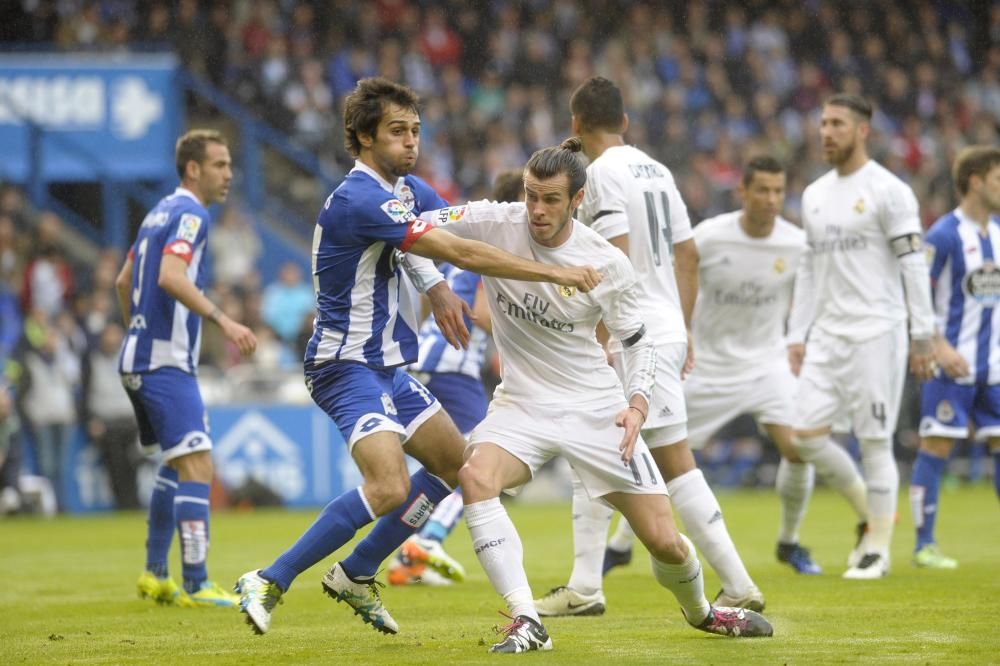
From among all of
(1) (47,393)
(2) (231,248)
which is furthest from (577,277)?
(2) (231,248)

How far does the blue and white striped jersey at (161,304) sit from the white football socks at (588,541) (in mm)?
2475

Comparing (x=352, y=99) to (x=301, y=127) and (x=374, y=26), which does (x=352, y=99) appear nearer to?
(x=301, y=127)

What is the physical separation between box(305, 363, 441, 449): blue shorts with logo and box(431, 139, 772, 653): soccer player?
0.47m

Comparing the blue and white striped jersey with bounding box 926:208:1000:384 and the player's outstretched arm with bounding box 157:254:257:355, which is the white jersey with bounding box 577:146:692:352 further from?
the blue and white striped jersey with bounding box 926:208:1000:384

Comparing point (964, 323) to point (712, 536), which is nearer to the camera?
point (712, 536)

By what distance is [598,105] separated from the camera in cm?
755

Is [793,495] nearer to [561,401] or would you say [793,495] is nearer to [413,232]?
[561,401]

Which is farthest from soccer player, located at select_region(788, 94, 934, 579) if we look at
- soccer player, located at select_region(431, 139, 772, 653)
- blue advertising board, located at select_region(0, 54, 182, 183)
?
blue advertising board, located at select_region(0, 54, 182, 183)

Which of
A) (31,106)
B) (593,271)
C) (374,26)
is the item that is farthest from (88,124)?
(593,271)

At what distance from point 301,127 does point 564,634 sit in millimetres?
15546

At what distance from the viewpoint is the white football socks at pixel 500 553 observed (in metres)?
6.00

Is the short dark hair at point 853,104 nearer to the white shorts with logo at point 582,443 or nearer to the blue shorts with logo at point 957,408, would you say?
the blue shorts with logo at point 957,408

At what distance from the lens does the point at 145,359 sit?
28.0ft

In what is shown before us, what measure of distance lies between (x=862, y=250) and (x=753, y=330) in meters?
0.90
